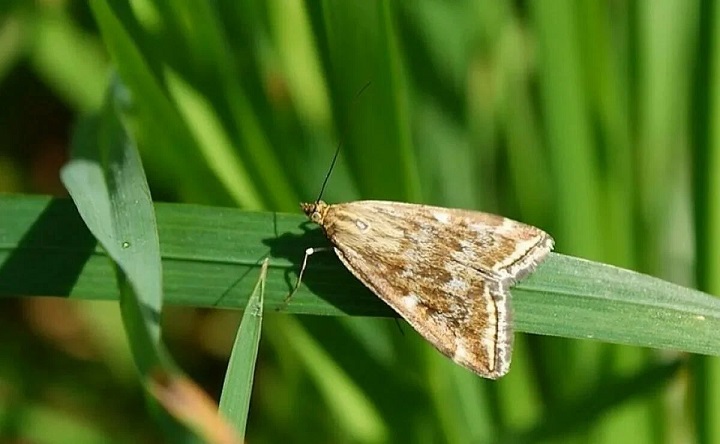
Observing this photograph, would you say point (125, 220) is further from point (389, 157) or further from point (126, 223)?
point (389, 157)

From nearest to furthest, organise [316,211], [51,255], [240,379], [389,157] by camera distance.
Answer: [240,379], [51,255], [389,157], [316,211]

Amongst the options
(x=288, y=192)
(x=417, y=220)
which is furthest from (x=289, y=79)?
(x=417, y=220)

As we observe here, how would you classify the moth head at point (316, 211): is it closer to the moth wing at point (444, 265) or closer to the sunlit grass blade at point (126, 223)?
the moth wing at point (444, 265)

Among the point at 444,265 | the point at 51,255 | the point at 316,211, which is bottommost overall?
the point at 444,265

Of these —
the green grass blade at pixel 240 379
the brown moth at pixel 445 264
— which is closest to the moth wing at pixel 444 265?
the brown moth at pixel 445 264

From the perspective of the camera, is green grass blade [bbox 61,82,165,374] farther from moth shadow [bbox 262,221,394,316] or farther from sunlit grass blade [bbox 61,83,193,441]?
moth shadow [bbox 262,221,394,316]

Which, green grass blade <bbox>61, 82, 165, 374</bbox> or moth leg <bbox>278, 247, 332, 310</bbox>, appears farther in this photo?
moth leg <bbox>278, 247, 332, 310</bbox>

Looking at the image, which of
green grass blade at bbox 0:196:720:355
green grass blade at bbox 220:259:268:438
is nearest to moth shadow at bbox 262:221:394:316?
green grass blade at bbox 0:196:720:355

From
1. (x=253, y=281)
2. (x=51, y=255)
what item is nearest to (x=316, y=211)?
(x=253, y=281)
